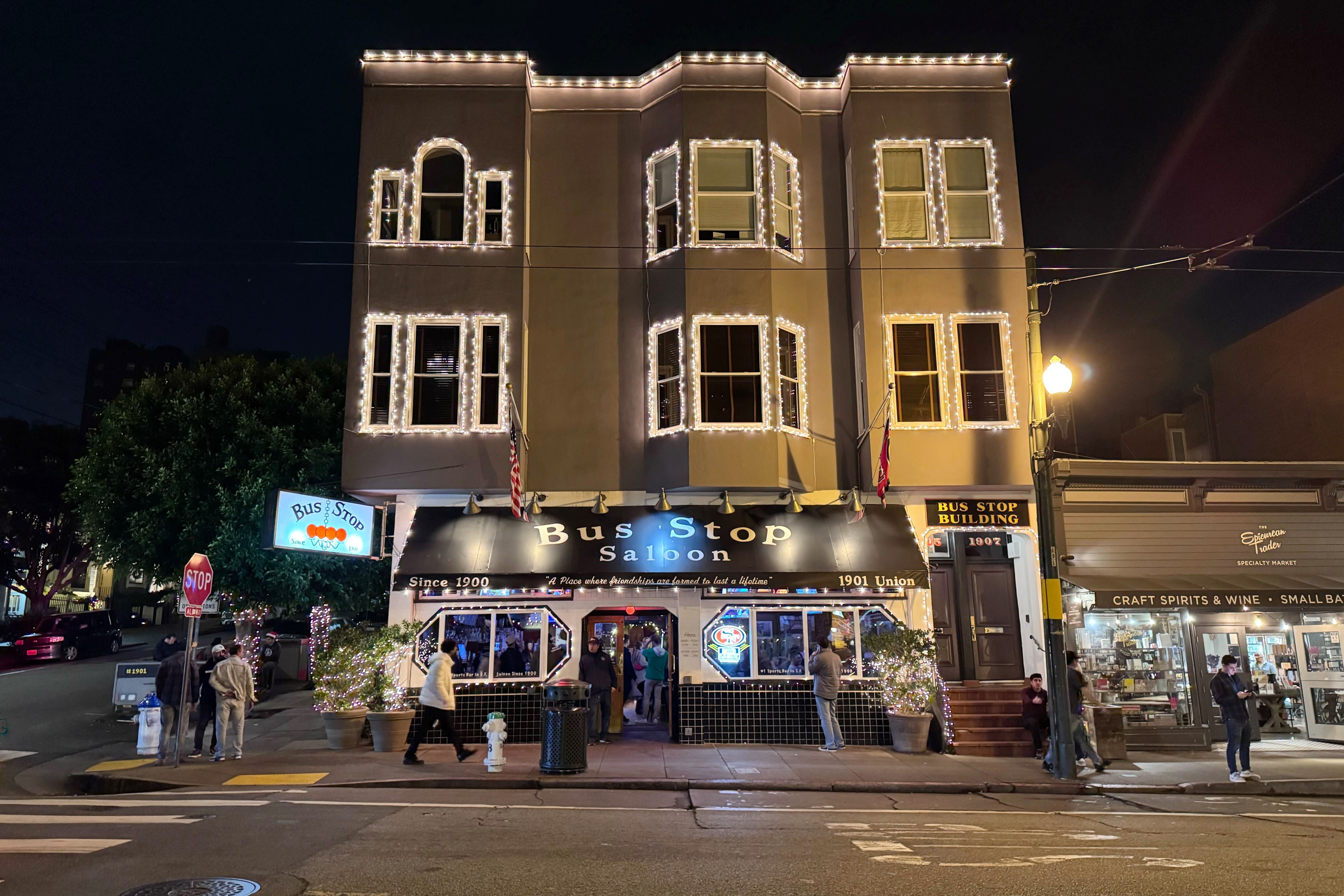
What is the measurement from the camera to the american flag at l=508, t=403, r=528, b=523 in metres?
14.9

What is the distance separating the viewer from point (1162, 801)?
11.8 metres

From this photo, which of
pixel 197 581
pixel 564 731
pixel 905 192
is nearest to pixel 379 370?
pixel 197 581

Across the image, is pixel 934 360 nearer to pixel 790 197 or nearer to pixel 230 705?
pixel 790 197

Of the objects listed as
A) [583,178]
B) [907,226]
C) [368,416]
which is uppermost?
[583,178]

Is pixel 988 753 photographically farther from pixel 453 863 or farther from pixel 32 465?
pixel 32 465

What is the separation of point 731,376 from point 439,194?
6.41 m

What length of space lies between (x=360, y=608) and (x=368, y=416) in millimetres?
7076

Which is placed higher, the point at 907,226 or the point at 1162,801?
the point at 907,226

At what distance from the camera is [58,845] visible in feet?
24.9

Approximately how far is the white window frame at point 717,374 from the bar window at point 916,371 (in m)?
2.35

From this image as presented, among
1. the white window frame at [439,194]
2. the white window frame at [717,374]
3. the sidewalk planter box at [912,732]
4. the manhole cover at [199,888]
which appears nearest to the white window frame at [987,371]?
the white window frame at [717,374]

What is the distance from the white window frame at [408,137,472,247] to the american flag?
3533 millimetres

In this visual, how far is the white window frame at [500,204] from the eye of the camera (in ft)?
54.7

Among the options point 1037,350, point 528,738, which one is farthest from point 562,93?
point 528,738
